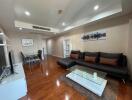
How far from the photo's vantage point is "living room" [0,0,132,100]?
182 cm

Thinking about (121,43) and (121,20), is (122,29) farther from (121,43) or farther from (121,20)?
(121,43)

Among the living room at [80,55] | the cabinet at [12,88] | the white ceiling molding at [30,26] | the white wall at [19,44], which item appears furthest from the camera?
the white wall at [19,44]

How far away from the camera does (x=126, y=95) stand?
177 centimetres

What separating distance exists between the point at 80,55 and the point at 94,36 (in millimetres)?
1352

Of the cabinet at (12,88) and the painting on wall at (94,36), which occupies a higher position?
the painting on wall at (94,36)

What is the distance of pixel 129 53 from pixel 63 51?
14.9 feet

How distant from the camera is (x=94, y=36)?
3822mm

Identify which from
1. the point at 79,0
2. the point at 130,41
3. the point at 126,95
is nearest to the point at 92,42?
the point at 130,41

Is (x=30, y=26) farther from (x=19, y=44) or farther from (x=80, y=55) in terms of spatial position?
(x=80, y=55)

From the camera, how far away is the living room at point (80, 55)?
182 cm

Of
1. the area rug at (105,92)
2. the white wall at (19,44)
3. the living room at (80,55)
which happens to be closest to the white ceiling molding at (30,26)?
the living room at (80,55)

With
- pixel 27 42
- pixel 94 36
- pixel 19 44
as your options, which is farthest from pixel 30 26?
pixel 94 36

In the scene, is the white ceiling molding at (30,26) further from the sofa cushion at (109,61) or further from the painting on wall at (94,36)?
the sofa cushion at (109,61)

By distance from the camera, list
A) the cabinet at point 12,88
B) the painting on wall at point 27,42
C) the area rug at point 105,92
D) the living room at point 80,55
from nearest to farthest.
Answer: the cabinet at point 12,88 → the area rug at point 105,92 → the living room at point 80,55 → the painting on wall at point 27,42
